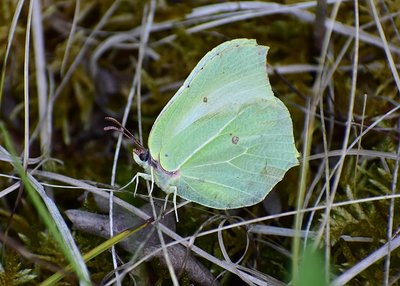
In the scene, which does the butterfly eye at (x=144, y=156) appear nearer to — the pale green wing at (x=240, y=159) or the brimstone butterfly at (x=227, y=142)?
the brimstone butterfly at (x=227, y=142)

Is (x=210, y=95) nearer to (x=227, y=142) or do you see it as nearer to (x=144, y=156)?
(x=227, y=142)

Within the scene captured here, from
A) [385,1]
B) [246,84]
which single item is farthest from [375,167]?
[385,1]

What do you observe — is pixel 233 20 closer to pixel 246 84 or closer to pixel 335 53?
pixel 335 53

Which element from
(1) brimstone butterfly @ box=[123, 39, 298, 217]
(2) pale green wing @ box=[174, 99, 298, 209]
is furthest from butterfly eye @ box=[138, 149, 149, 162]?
(2) pale green wing @ box=[174, 99, 298, 209]

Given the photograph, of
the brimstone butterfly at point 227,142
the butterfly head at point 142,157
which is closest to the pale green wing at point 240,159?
the brimstone butterfly at point 227,142

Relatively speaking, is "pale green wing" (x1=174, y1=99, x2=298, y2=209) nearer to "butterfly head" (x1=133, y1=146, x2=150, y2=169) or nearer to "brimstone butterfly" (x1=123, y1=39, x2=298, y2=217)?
"brimstone butterfly" (x1=123, y1=39, x2=298, y2=217)

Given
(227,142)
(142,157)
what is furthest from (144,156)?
(227,142)

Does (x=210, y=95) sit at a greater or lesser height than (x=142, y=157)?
greater
